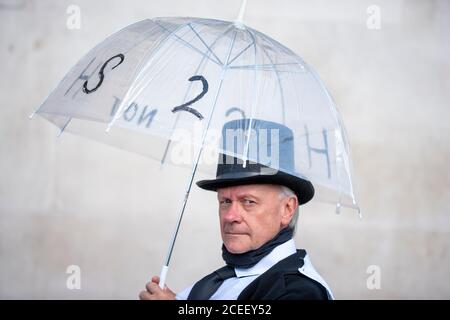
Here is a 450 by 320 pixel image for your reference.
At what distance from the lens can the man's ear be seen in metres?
3.32

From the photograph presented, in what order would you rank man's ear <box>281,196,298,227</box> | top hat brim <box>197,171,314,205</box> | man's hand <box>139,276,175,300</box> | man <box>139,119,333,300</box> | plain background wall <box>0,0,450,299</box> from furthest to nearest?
plain background wall <box>0,0,450,299</box> → man's ear <box>281,196,298,227</box> → top hat brim <box>197,171,314,205</box> → man <box>139,119,333,300</box> → man's hand <box>139,276,175,300</box>

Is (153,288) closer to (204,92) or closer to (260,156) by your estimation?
(260,156)

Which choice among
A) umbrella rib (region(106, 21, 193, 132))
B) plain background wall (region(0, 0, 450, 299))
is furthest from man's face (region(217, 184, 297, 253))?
plain background wall (region(0, 0, 450, 299))

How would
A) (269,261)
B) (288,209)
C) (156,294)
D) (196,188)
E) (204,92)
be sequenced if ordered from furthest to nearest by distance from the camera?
(196,188) < (288,209) < (269,261) < (204,92) < (156,294)

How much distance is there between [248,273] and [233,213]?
0.91 feet

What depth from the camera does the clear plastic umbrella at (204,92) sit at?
2.95 meters

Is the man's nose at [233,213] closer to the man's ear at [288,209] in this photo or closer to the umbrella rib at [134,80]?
the man's ear at [288,209]

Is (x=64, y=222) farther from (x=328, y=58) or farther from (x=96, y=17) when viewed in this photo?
(x=328, y=58)

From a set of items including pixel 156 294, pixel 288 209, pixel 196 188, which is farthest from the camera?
pixel 196 188

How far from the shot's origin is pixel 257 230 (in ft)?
10.6

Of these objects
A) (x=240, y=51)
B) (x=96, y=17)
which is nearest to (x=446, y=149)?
(x=96, y=17)

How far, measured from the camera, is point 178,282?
6047mm

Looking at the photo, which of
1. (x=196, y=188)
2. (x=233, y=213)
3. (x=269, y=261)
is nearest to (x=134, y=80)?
(x=233, y=213)

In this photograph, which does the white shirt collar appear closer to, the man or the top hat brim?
the man
